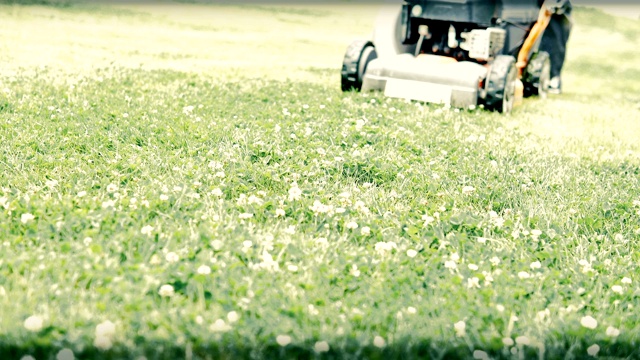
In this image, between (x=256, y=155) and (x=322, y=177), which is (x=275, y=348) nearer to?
(x=322, y=177)

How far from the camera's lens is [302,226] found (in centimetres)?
427

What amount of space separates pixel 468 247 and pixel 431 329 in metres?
1.05

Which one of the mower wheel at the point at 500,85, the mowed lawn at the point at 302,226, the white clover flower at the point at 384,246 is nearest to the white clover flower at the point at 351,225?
the mowed lawn at the point at 302,226

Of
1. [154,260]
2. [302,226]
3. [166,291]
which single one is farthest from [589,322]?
[154,260]

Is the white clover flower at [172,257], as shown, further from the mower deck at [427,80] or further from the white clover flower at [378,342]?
the mower deck at [427,80]

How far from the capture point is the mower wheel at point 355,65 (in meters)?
9.23

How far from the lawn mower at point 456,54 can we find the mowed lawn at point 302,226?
0.39 meters

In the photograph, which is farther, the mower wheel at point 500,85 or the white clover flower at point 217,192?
the mower wheel at point 500,85

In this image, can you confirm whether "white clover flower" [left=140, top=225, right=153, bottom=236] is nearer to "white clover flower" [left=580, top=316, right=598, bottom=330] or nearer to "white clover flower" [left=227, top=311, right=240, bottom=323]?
"white clover flower" [left=227, top=311, right=240, bottom=323]

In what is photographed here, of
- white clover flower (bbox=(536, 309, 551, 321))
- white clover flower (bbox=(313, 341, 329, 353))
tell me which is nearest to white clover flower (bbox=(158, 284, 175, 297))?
white clover flower (bbox=(313, 341, 329, 353))

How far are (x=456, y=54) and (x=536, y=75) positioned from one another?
4.13ft

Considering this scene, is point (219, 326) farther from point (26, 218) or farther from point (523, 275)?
point (523, 275)

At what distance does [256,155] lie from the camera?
554 centimetres

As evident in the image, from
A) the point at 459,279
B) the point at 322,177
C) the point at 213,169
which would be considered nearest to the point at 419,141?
the point at 322,177
